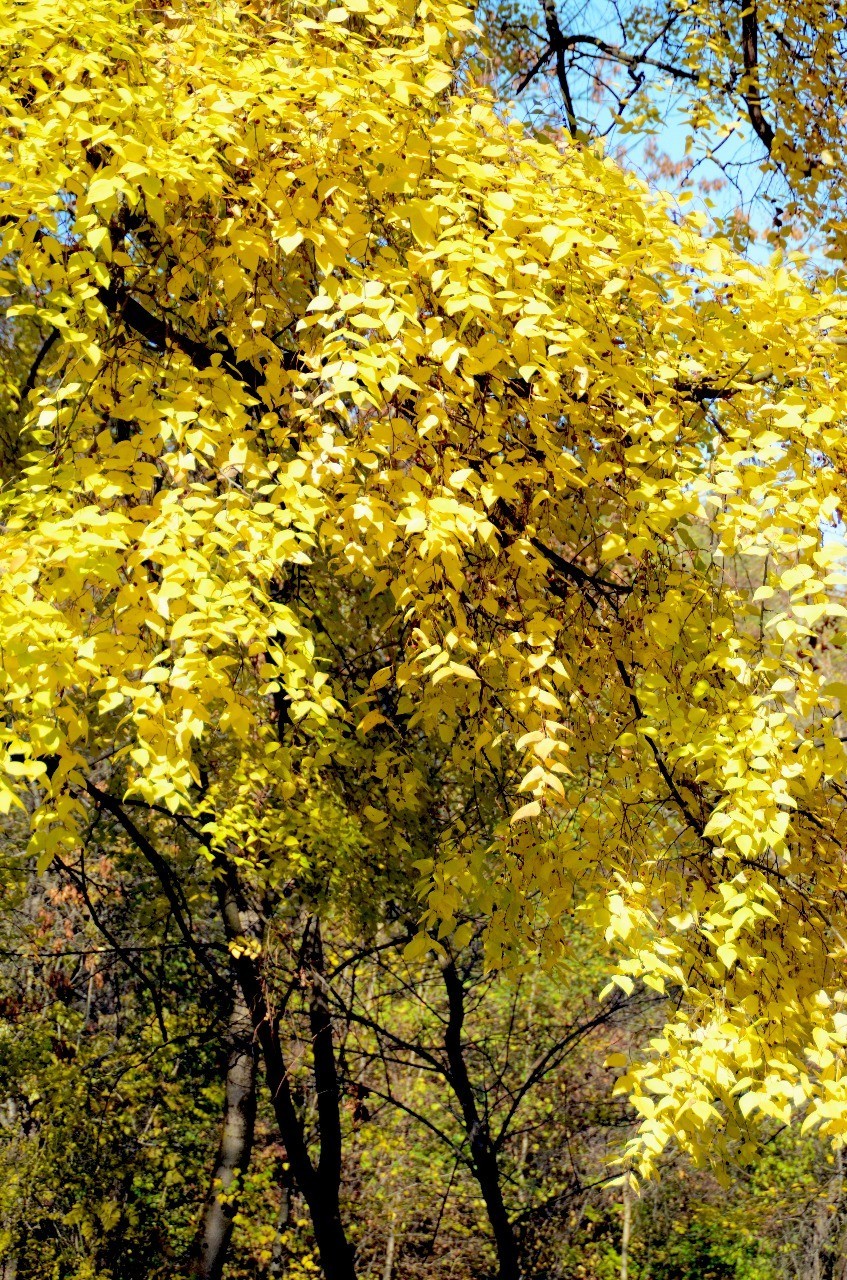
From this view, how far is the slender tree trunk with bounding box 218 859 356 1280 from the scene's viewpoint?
17.9 feet

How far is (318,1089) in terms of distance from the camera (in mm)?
6129

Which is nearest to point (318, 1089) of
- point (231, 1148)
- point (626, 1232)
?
point (231, 1148)

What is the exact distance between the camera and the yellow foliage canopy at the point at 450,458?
220 cm

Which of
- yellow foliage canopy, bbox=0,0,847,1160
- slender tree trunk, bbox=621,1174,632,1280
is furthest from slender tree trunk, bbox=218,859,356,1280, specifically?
slender tree trunk, bbox=621,1174,632,1280

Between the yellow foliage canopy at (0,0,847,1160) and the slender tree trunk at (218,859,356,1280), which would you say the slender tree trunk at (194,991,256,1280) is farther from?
the yellow foliage canopy at (0,0,847,1160)

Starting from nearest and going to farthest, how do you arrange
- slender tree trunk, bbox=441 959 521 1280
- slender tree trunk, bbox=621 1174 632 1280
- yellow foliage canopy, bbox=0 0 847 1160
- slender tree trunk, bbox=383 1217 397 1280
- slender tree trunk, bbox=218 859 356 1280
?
yellow foliage canopy, bbox=0 0 847 1160 < slender tree trunk, bbox=218 859 356 1280 < slender tree trunk, bbox=441 959 521 1280 < slender tree trunk, bbox=383 1217 397 1280 < slender tree trunk, bbox=621 1174 632 1280

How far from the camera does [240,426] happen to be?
2.55 meters

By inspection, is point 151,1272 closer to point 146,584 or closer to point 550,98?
point 146,584

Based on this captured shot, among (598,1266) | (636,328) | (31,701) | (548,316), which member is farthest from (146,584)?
(598,1266)

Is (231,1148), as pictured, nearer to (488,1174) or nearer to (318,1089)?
(318,1089)

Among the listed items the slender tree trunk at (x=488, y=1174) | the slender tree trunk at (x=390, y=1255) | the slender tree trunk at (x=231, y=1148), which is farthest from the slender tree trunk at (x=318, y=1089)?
the slender tree trunk at (x=390, y=1255)

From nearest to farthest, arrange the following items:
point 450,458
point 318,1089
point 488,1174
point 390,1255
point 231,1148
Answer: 1. point 450,458
2. point 488,1174
3. point 318,1089
4. point 231,1148
5. point 390,1255

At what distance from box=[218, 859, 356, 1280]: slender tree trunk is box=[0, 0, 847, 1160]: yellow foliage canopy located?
3.01 metres

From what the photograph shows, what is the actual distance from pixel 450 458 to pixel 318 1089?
16.1 ft
